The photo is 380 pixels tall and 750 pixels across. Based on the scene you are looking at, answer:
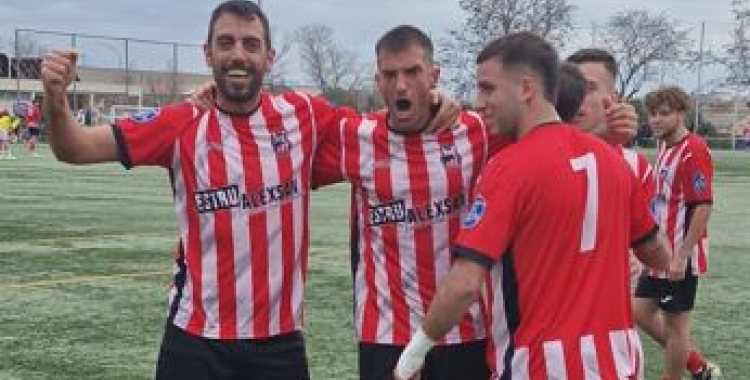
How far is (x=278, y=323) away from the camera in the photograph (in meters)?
4.44

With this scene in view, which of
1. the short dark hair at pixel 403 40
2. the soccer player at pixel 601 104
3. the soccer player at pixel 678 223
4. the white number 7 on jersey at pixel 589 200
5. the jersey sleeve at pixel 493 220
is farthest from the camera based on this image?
the soccer player at pixel 678 223

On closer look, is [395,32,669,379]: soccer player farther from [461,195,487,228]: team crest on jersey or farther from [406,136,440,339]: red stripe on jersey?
[406,136,440,339]: red stripe on jersey

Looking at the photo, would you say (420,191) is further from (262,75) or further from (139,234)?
(139,234)

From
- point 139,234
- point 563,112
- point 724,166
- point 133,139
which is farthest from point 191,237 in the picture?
point 724,166

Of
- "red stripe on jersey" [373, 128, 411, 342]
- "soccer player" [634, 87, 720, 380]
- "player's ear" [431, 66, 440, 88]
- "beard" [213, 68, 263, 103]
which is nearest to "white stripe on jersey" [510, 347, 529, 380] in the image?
"red stripe on jersey" [373, 128, 411, 342]

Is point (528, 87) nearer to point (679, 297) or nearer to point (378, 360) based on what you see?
point (378, 360)

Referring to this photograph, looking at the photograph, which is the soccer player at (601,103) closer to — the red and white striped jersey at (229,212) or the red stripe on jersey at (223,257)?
the red and white striped jersey at (229,212)

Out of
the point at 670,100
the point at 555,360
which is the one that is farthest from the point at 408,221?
the point at 670,100

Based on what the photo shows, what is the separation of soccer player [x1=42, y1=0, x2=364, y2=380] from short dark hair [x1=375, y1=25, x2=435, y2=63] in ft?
1.54

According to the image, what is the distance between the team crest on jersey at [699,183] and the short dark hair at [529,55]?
3916 mm

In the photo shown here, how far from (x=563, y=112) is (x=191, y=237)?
4.94 feet

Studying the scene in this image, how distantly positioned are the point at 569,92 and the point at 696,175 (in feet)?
11.8

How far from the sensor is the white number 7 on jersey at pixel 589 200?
3.54 metres

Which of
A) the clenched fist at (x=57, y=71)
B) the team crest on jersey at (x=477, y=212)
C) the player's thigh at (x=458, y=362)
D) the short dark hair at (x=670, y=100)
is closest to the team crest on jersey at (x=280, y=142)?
the clenched fist at (x=57, y=71)
